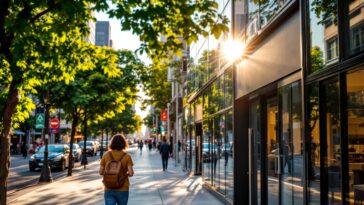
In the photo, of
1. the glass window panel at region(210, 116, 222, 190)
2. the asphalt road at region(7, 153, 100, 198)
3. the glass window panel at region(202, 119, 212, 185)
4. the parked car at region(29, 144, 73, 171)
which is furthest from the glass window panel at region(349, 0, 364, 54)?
the parked car at region(29, 144, 73, 171)

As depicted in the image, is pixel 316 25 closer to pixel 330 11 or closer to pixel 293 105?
pixel 330 11

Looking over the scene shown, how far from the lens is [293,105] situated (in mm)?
7852

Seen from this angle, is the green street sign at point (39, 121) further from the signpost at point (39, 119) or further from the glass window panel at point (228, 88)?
the glass window panel at point (228, 88)

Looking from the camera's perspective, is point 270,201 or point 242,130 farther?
point 242,130

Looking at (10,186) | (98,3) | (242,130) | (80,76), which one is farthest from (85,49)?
(80,76)

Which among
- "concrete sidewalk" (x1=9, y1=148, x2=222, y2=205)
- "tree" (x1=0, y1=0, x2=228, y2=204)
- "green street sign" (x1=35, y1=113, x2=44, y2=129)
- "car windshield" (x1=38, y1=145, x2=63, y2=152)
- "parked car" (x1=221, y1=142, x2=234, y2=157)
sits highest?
"tree" (x1=0, y1=0, x2=228, y2=204)

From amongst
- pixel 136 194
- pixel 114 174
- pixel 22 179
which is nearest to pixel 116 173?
pixel 114 174

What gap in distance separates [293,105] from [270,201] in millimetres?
3075

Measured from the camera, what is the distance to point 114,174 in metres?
7.05

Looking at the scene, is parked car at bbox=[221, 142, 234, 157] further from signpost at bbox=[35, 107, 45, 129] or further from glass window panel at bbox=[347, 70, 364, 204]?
signpost at bbox=[35, 107, 45, 129]

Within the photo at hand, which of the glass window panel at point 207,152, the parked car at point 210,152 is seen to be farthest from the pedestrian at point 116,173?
the glass window panel at point 207,152

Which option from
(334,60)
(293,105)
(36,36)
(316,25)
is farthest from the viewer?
(36,36)

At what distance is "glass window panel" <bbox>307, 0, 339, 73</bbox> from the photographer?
5.98 m

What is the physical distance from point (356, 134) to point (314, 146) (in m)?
1.32
